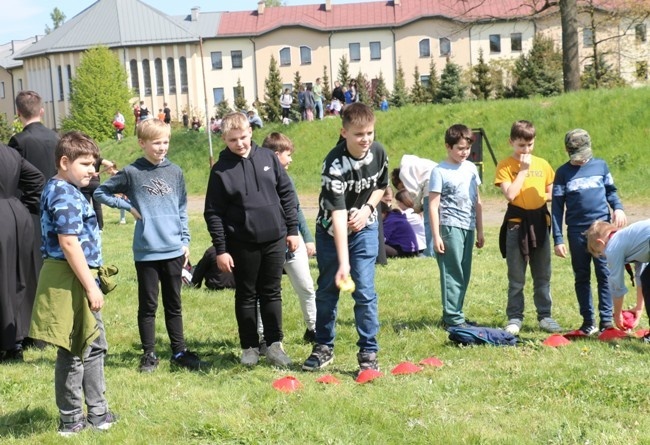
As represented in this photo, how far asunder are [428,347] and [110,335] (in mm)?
3171

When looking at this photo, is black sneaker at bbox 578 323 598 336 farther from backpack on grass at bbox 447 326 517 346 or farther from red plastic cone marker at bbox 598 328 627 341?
backpack on grass at bbox 447 326 517 346

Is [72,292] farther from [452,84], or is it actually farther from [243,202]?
[452,84]

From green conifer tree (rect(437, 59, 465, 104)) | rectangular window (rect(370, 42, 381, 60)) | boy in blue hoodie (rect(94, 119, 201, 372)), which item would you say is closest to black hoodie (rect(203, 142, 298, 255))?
boy in blue hoodie (rect(94, 119, 201, 372))

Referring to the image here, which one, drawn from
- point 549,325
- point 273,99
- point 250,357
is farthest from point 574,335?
point 273,99

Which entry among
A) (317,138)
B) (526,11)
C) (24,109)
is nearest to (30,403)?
(24,109)

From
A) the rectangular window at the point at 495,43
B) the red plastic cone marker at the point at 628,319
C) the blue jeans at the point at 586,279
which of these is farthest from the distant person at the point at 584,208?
the rectangular window at the point at 495,43

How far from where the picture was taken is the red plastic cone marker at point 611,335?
7434mm

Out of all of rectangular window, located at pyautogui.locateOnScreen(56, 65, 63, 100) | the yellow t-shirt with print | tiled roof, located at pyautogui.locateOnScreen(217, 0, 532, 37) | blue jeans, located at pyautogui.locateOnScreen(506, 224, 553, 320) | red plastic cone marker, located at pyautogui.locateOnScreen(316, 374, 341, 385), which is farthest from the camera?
rectangular window, located at pyautogui.locateOnScreen(56, 65, 63, 100)

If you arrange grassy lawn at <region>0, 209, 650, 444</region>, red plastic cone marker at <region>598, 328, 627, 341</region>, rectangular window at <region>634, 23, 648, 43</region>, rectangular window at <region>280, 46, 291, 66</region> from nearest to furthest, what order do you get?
grassy lawn at <region>0, 209, 650, 444</region>, red plastic cone marker at <region>598, 328, 627, 341</region>, rectangular window at <region>634, 23, 648, 43</region>, rectangular window at <region>280, 46, 291, 66</region>

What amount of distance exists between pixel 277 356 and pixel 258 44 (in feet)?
252

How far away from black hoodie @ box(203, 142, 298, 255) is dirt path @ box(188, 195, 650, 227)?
12087 millimetres

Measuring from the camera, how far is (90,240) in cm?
539

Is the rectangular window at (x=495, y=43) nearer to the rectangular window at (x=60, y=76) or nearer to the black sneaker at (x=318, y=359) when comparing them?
the rectangular window at (x=60, y=76)

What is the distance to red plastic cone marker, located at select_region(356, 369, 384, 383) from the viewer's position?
625 centimetres
